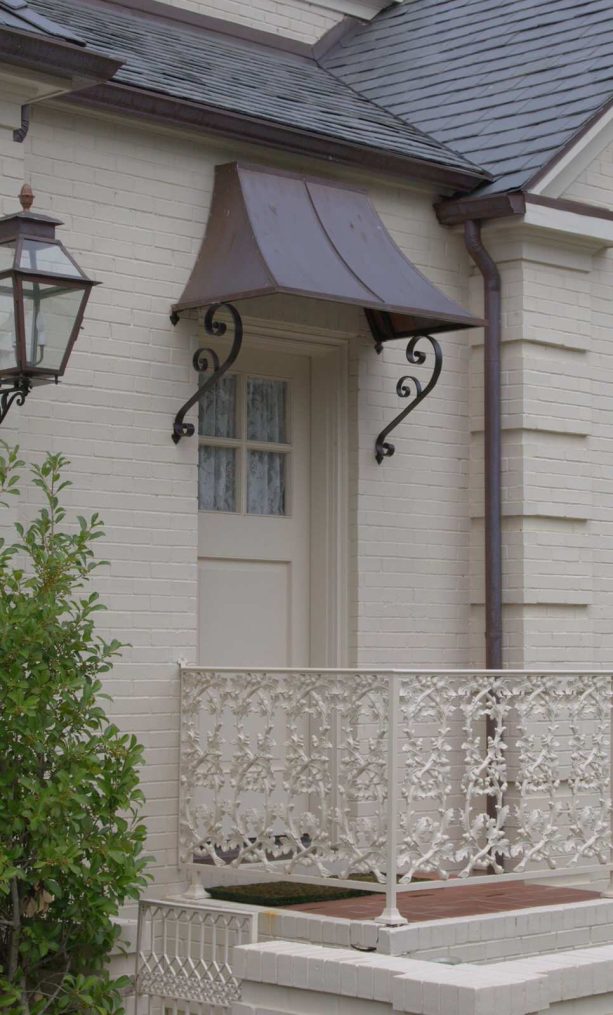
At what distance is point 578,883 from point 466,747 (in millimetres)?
2211

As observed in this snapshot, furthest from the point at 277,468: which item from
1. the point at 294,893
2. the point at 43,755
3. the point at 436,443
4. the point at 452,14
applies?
the point at 452,14

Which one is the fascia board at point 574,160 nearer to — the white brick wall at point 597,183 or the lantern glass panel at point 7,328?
the white brick wall at point 597,183

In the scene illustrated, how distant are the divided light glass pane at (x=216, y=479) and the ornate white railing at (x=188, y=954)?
218cm

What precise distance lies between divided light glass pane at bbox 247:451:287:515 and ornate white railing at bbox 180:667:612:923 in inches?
43.7

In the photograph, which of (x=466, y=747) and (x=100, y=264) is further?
(x=100, y=264)

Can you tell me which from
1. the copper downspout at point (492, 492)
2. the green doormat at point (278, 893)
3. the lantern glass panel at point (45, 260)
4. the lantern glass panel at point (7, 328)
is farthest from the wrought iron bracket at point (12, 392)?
the copper downspout at point (492, 492)

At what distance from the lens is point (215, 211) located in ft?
27.5

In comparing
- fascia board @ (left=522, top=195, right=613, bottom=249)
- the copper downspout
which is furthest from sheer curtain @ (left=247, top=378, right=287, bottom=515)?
fascia board @ (left=522, top=195, right=613, bottom=249)

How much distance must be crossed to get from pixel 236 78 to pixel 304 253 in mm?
1551

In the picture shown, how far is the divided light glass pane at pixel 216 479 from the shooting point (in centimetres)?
878

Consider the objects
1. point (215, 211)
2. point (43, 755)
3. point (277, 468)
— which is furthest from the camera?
point (277, 468)

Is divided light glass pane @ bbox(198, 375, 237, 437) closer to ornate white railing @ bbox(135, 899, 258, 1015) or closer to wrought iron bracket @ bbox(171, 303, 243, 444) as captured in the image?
wrought iron bracket @ bbox(171, 303, 243, 444)

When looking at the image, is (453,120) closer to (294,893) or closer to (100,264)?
(100,264)

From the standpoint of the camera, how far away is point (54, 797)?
6.50 m
